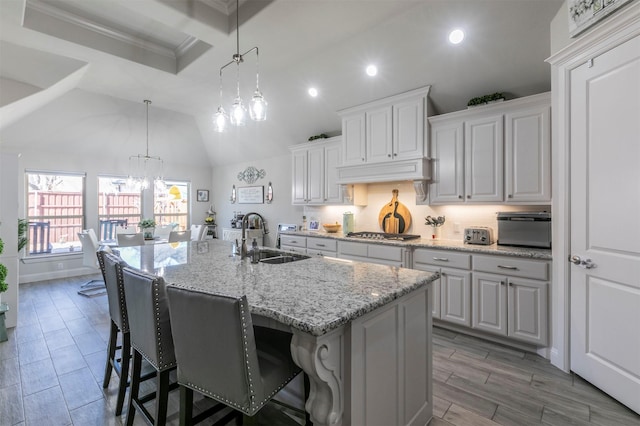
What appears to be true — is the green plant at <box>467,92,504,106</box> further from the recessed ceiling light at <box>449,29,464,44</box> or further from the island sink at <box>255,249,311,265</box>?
the island sink at <box>255,249,311,265</box>

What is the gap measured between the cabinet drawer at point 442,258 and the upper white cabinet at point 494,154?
2.12 feet

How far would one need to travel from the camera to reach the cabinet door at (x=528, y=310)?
2615mm

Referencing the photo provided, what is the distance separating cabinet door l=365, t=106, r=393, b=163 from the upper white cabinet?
0.51 metres

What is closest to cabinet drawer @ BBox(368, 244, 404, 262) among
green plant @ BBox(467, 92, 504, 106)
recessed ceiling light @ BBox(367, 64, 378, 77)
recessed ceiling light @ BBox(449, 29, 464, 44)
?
green plant @ BBox(467, 92, 504, 106)

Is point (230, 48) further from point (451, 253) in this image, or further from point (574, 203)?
point (574, 203)

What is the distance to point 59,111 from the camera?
16.1ft

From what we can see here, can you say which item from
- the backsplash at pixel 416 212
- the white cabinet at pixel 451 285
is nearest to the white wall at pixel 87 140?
the backsplash at pixel 416 212

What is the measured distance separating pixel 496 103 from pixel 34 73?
16.8ft

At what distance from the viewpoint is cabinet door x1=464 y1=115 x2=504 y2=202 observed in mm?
3070

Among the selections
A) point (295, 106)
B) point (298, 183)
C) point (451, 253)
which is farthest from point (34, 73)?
point (451, 253)

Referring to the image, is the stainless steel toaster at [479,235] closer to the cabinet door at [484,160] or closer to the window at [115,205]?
the cabinet door at [484,160]

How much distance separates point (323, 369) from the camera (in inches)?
45.7

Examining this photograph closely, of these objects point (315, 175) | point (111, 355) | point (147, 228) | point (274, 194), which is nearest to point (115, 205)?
point (147, 228)

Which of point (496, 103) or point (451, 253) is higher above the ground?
point (496, 103)
